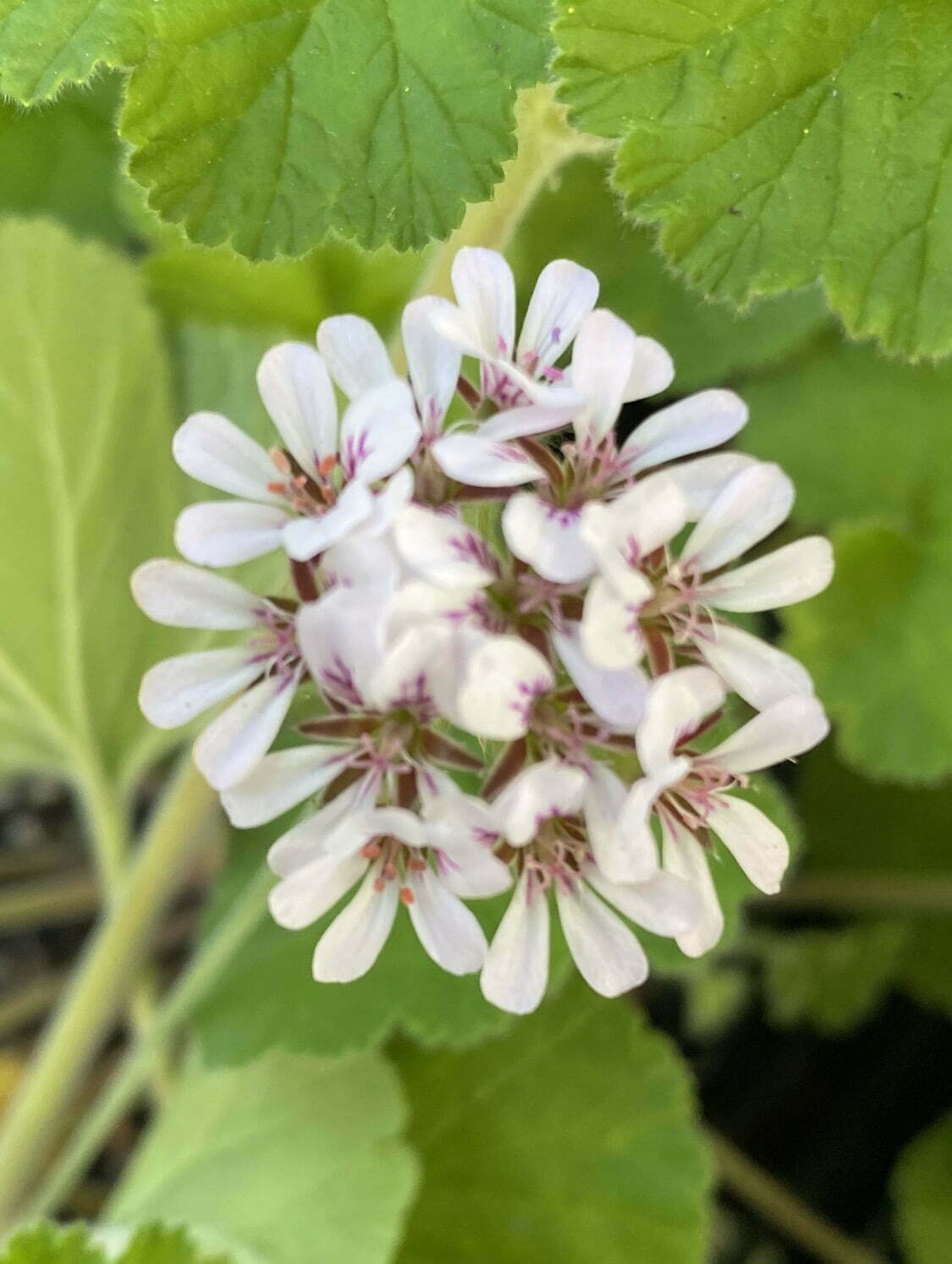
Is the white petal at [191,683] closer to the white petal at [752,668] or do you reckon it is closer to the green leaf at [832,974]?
the white petal at [752,668]

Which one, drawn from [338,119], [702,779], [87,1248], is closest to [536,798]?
[702,779]

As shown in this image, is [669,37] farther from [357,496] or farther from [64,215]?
[64,215]

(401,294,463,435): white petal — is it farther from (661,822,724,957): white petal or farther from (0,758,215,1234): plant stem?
(0,758,215,1234): plant stem

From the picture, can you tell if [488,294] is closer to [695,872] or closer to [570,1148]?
[695,872]

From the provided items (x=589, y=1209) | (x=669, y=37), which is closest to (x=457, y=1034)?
(x=589, y=1209)

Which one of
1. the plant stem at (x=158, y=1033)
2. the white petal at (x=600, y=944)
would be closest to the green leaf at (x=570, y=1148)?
the plant stem at (x=158, y=1033)

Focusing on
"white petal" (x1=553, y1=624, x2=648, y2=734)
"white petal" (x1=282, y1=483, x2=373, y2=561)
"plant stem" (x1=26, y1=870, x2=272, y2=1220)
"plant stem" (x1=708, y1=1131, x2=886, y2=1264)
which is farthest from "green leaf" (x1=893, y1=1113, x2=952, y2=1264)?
"white petal" (x1=282, y1=483, x2=373, y2=561)

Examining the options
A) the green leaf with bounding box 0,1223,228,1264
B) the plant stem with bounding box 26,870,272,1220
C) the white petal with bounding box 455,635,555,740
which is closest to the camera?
the white petal with bounding box 455,635,555,740
